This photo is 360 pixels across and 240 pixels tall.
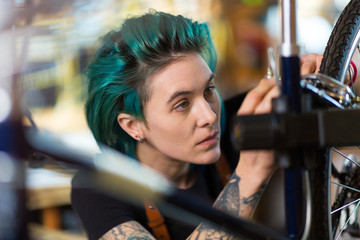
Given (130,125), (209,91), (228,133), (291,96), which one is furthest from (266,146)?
(228,133)

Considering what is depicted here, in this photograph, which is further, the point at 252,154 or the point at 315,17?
the point at 315,17

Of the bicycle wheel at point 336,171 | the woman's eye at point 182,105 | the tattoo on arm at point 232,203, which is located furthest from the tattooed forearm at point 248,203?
the woman's eye at point 182,105

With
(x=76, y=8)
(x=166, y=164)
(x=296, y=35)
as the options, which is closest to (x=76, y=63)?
(x=76, y=8)

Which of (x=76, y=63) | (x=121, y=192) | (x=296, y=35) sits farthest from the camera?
(x=76, y=63)

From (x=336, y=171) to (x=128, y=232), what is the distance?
428mm

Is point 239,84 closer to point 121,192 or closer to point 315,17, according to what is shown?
point 315,17

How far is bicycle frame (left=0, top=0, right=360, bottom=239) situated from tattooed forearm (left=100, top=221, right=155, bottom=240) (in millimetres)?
406

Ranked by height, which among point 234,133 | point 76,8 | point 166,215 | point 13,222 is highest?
point 76,8

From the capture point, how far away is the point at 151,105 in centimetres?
105

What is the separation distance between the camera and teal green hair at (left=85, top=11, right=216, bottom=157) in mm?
1034

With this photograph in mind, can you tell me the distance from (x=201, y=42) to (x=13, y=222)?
67 centimetres

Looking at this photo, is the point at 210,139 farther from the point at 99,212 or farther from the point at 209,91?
the point at 99,212

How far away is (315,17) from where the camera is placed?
9.71 ft

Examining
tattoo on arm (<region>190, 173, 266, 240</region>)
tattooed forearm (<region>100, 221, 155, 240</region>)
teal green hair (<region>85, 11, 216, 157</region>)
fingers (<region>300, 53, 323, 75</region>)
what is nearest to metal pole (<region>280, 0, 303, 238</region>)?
tattoo on arm (<region>190, 173, 266, 240</region>)
